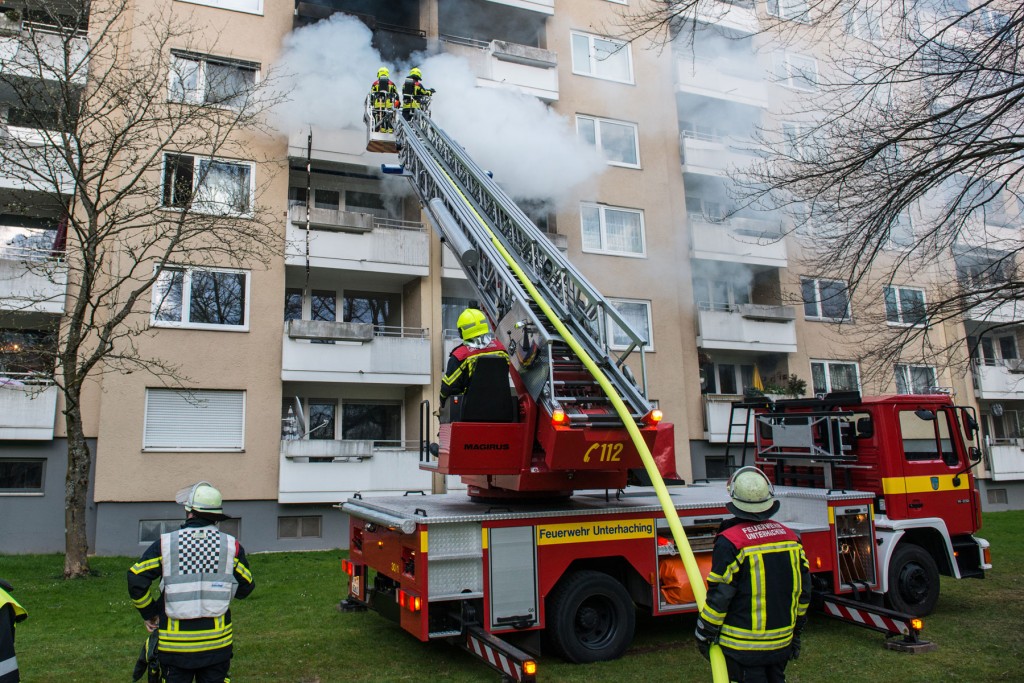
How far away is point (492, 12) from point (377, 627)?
15.8 meters

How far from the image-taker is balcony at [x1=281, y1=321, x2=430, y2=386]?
14.7m

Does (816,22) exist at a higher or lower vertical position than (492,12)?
lower

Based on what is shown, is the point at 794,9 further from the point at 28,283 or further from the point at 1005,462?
the point at 1005,462

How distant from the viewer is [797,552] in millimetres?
4113

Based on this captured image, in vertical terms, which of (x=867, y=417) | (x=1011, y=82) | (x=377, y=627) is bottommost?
(x=377, y=627)

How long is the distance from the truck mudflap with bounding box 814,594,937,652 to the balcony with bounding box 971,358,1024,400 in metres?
18.1

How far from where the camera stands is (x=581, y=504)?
726cm

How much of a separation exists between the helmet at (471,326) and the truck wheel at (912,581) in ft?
17.6

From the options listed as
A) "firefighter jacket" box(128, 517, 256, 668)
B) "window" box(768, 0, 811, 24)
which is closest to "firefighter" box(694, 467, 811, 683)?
"firefighter jacket" box(128, 517, 256, 668)

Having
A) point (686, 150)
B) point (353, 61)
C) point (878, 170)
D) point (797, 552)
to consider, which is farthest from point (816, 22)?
point (686, 150)

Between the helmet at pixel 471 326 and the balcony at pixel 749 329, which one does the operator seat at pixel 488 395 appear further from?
the balcony at pixel 749 329

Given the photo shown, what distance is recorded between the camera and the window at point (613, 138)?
62.9 ft

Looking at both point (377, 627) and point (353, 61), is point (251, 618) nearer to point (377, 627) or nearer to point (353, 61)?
point (377, 627)

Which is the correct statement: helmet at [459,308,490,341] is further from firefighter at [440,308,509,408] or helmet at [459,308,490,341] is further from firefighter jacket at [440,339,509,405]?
firefighter jacket at [440,339,509,405]
